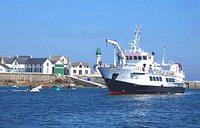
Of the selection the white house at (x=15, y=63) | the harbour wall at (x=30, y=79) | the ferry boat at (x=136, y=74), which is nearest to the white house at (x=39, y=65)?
the white house at (x=15, y=63)

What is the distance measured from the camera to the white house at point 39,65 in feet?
541

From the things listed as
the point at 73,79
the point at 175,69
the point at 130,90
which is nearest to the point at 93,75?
the point at 73,79

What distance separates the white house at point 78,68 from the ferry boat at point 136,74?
293 feet

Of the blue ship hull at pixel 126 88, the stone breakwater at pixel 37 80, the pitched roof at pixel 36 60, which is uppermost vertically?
the pitched roof at pixel 36 60

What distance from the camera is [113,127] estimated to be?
113 ft

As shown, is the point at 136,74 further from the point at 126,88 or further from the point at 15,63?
the point at 15,63

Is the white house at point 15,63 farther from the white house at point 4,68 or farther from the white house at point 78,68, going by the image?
the white house at point 78,68

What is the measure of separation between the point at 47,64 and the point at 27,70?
364 inches

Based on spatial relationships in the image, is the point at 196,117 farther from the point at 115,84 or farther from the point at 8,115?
the point at 115,84

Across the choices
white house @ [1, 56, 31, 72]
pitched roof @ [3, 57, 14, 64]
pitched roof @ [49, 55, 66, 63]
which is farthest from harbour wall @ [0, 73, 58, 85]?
pitched roof @ [3, 57, 14, 64]

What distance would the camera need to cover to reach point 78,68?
176 metres

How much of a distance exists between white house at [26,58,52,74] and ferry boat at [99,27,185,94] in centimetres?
8387

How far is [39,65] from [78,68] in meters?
16.6

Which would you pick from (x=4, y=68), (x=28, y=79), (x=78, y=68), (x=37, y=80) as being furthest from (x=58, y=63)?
(x=28, y=79)
